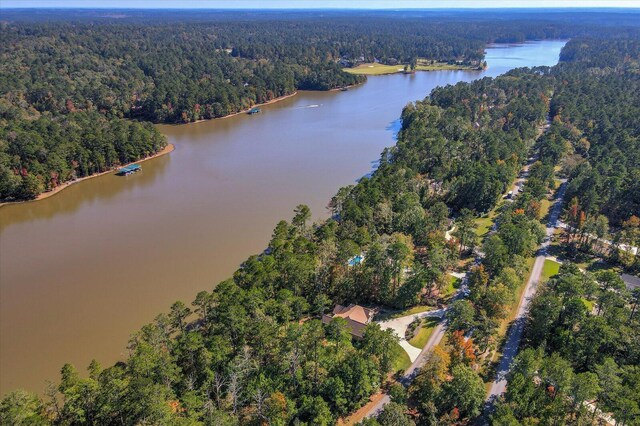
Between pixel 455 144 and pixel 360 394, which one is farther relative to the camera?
pixel 455 144

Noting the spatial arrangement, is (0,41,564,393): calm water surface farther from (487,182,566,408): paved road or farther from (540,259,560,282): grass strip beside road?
(540,259,560,282): grass strip beside road

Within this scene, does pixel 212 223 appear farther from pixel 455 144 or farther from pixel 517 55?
pixel 517 55

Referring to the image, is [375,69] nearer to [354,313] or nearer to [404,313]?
[404,313]

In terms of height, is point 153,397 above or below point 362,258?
above

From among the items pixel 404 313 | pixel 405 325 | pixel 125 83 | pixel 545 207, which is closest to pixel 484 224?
pixel 545 207

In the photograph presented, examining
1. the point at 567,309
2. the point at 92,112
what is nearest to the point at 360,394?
the point at 567,309

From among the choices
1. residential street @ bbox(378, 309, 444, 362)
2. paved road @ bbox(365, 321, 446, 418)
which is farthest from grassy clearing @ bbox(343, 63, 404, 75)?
paved road @ bbox(365, 321, 446, 418)
